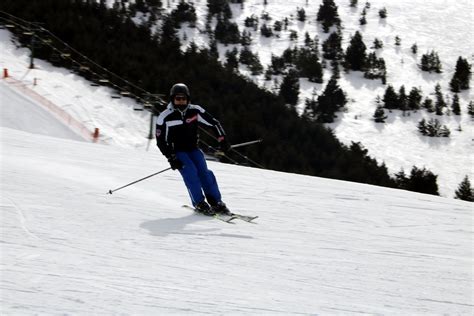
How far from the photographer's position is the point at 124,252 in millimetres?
4184

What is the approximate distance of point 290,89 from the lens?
29312 mm

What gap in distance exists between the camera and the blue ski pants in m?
5.81

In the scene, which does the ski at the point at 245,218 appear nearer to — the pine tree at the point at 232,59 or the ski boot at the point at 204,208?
the ski boot at the point at 204,208

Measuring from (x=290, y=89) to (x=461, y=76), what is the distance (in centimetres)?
1041

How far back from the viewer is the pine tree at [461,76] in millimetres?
31345

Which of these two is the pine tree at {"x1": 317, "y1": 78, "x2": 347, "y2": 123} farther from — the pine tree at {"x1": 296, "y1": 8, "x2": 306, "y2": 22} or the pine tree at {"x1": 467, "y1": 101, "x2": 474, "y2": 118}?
the pine tree at {"x1": 296, "y1": 8, "x2": 306, "y2": 22}

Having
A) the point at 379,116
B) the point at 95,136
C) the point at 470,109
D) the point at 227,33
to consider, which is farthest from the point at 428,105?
the point at 95,136

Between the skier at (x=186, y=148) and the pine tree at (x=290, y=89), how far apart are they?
23.0 m

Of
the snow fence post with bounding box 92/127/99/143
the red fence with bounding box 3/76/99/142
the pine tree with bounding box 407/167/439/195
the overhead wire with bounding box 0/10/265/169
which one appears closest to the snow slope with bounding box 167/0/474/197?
the pine tree with bounding box 407/167/439/195

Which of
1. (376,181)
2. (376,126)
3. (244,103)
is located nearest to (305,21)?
(376,126)

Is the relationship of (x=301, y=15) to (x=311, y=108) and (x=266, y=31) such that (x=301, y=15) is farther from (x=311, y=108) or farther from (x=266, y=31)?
(x=311, y=108)

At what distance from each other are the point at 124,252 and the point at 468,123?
27.7m

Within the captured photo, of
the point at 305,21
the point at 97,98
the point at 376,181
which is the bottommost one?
the point at 376,181

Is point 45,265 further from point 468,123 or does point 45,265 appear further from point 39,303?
point 468,123
